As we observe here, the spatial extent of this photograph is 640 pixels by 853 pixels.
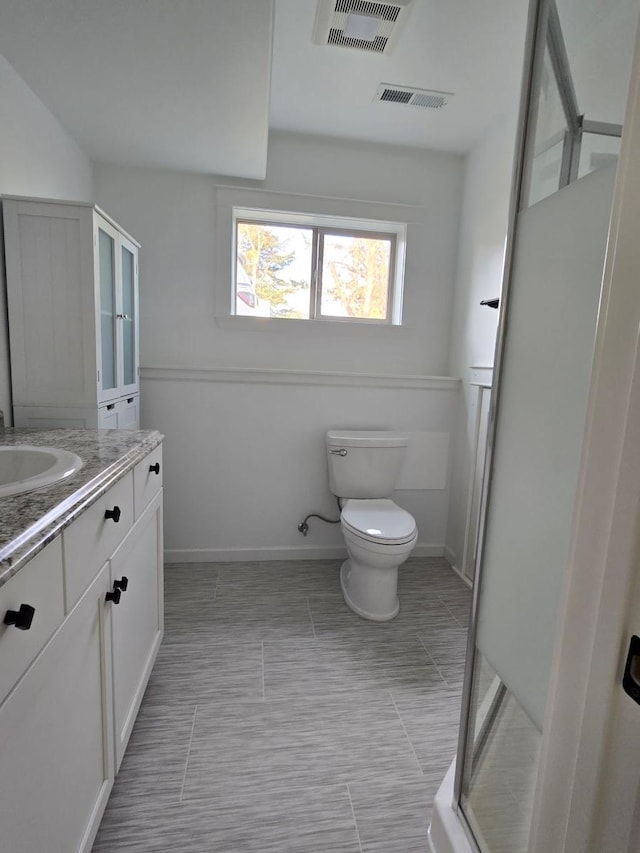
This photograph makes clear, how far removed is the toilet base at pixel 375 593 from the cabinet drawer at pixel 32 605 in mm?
1456

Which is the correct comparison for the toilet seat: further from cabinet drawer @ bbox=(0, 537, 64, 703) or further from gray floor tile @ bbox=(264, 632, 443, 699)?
cabinet drawer @ bbox=(0, 537, 64, 703)

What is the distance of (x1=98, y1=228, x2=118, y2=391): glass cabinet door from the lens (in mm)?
1669

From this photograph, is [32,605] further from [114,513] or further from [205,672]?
[205,672]

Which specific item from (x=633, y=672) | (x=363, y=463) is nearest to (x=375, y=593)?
(x=363, y=463)

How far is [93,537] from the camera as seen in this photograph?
36.2 inches

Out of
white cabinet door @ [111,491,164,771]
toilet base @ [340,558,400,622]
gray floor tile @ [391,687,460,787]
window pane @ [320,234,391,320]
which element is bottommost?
gray floor tile @ [391,687,460,787]

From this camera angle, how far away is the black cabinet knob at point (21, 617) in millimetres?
591

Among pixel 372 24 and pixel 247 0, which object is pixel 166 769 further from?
pixel 372 24

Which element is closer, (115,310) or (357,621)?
(115,310)

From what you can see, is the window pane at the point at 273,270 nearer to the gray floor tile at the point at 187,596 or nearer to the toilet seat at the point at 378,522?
the toilet seat at the point at 378,522

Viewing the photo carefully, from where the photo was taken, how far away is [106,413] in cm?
173

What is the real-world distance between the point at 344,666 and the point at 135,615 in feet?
2.84

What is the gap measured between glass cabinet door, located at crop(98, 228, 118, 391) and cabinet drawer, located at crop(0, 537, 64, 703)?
43.2 inches

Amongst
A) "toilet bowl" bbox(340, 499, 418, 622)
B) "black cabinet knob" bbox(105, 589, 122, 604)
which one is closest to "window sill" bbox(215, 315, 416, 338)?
"toilet bowl" bbox(340, 499, 418, 622)
